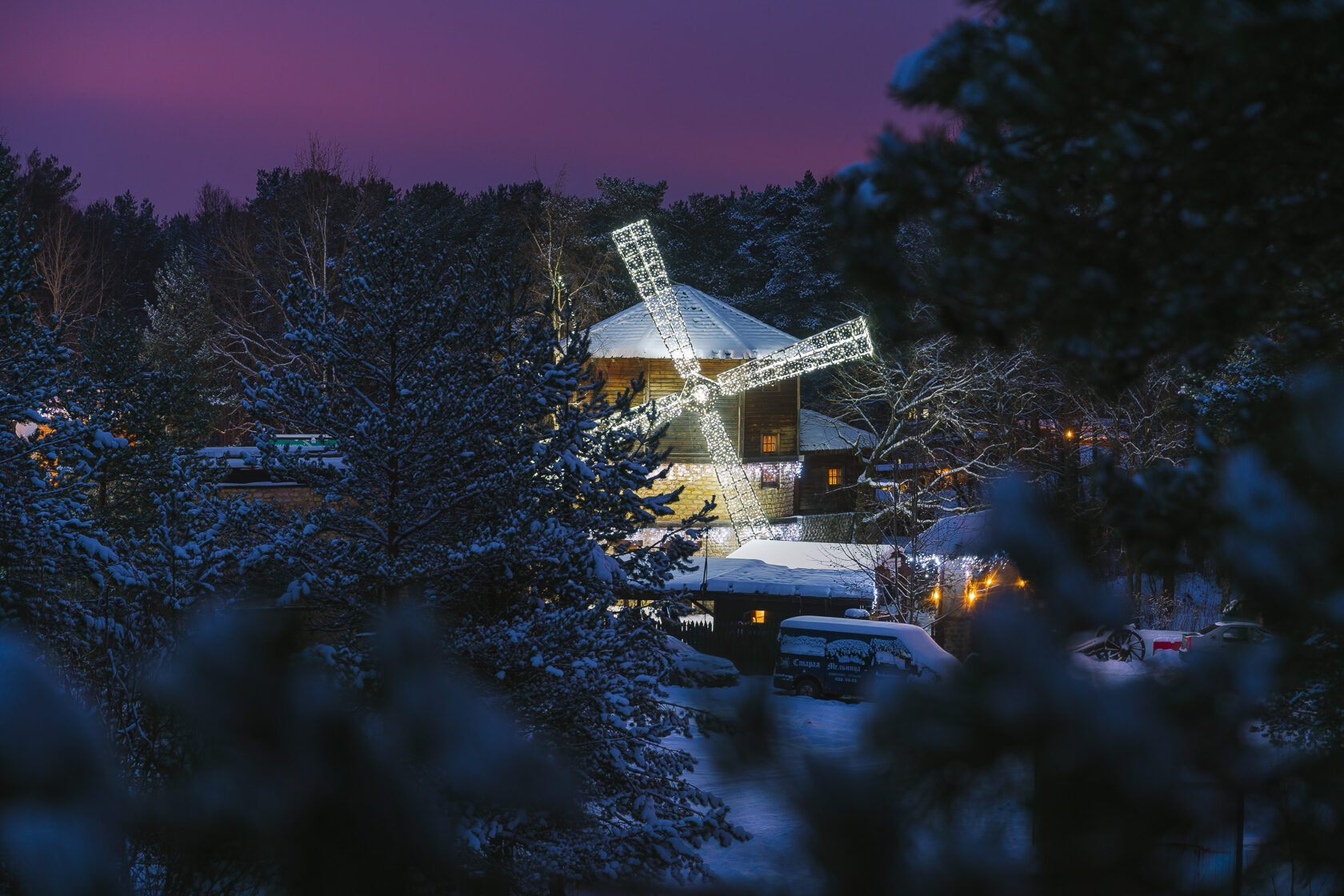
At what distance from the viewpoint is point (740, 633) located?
23.9 meters

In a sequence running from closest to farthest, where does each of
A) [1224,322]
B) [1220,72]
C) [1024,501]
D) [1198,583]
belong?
[1024,501] < [1220,72] < [1224,322] < [1198,583]

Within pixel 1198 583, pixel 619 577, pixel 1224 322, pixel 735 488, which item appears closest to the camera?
pixel 1224 322

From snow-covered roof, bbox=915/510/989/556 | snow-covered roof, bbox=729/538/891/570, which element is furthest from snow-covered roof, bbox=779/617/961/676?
snow-covered roof, bbox=729/538/891/570

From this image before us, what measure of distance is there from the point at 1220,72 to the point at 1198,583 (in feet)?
110

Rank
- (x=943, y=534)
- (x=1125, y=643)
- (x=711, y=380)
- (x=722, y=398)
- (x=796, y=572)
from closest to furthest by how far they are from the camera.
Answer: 1. (x=1125, y=643)
2. (x=943, y=534)
3. (x=796, y=572)
4. (x=711, y=380)
5. (x=722, y=398)

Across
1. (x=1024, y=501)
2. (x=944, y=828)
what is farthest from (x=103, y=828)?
(x=1024, y=501)

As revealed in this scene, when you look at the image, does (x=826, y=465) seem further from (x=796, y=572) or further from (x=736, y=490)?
(x=796, y=572)

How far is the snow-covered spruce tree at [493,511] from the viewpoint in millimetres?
9273

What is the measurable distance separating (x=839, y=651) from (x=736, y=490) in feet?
32.8

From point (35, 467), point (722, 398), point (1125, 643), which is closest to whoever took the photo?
point (1125, 643)

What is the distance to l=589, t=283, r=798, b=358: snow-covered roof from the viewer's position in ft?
97.1

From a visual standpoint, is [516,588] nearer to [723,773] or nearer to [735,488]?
[723,773]

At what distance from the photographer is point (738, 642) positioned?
23656 mm

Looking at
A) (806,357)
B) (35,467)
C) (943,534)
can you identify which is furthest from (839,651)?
(35,467)
